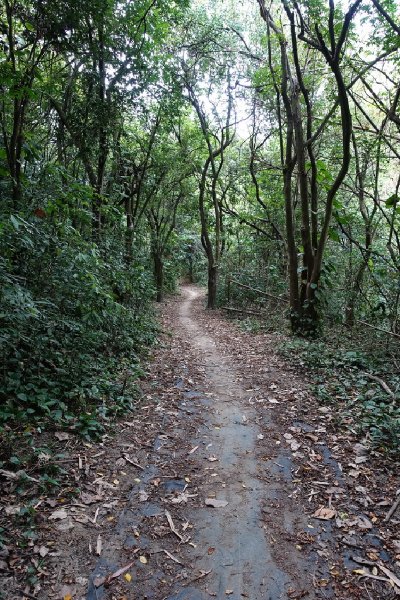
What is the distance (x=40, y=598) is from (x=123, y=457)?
1.86 m

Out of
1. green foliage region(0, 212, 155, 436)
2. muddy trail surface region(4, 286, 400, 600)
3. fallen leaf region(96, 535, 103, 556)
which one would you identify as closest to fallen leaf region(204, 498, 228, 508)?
muddy trail surface region(4, 286, 400, 600)

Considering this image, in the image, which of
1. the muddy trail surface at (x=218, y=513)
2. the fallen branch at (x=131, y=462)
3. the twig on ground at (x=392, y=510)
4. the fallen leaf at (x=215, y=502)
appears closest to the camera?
the muddy trail surface at (x=218, y=513)

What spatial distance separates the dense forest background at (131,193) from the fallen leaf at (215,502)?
1.68m

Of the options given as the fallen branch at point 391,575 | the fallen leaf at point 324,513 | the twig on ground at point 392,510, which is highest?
the twig on ground at point 392,510

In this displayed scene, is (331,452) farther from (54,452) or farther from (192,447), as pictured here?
(54,452)

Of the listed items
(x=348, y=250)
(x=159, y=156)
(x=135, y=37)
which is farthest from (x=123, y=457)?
(x=159, y=156)

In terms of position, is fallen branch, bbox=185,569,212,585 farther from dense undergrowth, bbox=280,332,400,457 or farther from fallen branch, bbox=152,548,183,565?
dense undergrowth, bbox=280,332,400,457

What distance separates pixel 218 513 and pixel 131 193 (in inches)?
481

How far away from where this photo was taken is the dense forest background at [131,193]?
5203 mm

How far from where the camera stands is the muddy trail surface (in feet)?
8.98

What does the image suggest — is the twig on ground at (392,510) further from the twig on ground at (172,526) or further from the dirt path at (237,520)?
the twig on ground at (172,526)

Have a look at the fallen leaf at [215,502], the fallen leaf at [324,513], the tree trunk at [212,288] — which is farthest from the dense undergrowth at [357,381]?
the tree trunk at [212,288]

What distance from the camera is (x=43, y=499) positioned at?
341cm

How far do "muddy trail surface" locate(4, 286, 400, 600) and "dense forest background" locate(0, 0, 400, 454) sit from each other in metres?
0.62
